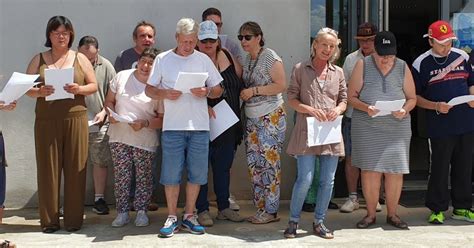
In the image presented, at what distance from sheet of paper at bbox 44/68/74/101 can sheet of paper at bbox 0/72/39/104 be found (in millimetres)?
164

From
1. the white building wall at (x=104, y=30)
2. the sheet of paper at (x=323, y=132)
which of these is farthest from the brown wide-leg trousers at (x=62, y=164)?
the sheet of paper at (x=323, y=132)

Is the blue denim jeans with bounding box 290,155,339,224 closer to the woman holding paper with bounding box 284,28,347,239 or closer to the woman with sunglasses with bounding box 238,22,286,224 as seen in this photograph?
the woman holding paper with bounding box 284,28,347,239

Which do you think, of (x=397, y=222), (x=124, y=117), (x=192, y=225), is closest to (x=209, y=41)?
(x=124, y=117)

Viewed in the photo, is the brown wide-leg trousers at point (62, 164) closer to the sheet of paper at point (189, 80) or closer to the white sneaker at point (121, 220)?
the white sneaker at point (121, 220)

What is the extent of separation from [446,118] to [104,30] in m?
3.54

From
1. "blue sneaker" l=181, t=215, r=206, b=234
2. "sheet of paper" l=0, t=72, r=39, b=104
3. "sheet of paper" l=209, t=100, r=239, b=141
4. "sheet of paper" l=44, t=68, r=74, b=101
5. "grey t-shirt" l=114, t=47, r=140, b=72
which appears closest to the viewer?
"sheet of paper" l=0, t=72, r=39, b=104

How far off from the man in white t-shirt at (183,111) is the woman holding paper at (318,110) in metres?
0.73

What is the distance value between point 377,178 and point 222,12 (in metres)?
2.39

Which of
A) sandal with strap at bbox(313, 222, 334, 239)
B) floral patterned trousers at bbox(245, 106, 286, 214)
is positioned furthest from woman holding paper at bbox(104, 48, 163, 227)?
sandal with strap at bbox(313, 222, 334, 239)

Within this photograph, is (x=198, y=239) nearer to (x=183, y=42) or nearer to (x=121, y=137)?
(x=121, y=137)

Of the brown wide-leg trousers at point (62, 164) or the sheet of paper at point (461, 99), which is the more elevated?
the sheet of paper at point (461, 99)

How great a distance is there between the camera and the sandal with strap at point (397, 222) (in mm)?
5012

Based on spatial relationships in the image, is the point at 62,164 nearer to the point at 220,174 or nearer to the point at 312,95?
the point at 220,174

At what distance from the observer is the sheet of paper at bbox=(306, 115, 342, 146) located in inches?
179
